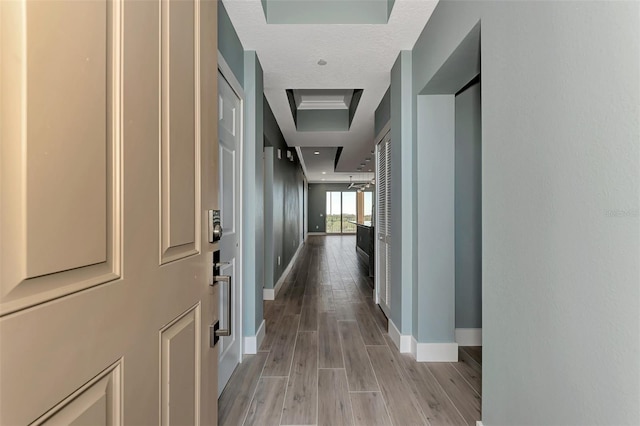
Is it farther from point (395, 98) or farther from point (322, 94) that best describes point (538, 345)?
point (322, 94)

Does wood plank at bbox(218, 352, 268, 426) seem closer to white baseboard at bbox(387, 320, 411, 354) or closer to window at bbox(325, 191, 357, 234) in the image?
white baseboard at bbox(387, 320, 411, 354)

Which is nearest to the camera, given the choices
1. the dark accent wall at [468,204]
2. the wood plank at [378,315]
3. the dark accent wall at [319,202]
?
the dark accent wall at [468,204]

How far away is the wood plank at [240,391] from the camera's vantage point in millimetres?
1707

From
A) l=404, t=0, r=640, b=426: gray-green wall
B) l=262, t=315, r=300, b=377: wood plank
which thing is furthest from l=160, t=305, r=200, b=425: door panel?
l=262, t=315, r=300, b=377: wood plank

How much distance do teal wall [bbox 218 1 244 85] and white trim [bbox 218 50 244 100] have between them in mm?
46

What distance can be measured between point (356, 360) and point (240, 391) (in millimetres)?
903

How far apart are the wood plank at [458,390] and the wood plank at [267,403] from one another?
3.51 feet

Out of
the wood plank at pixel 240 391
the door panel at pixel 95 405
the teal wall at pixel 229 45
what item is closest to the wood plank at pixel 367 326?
the wood plank at pixel 240 391

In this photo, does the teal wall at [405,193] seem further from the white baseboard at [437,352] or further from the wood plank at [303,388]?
the wood plank at [303,388]

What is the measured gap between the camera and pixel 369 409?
69.8 inches

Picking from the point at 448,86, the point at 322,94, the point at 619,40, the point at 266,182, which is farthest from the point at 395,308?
the point at 322,94

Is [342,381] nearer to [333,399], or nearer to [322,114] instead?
[333,399]

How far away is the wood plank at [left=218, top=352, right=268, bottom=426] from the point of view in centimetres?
171

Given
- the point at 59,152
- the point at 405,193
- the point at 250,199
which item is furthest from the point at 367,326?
the point at 59,152
